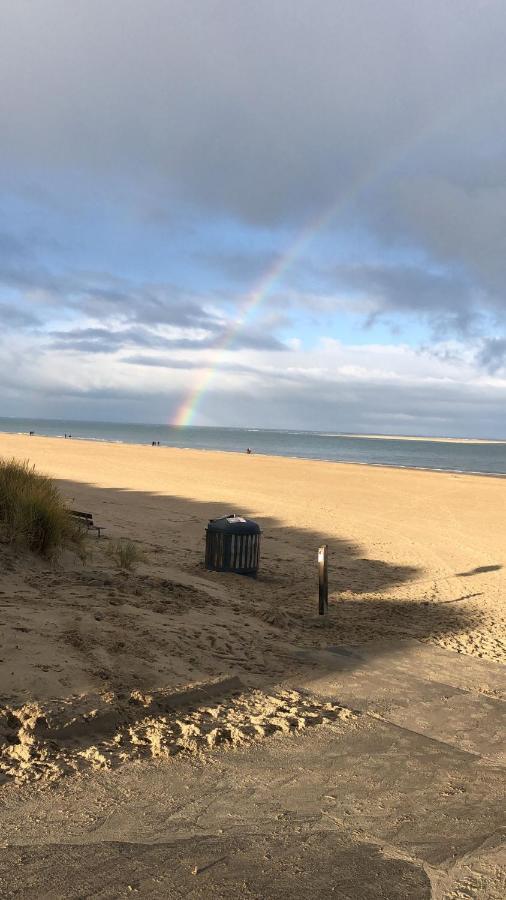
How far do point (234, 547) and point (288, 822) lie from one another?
251 inches

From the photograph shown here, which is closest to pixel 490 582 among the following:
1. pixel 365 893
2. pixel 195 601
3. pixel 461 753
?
pixel 195 601

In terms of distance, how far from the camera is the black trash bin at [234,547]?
989cm

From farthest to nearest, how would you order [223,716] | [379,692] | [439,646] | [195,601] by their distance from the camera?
[195,601] < [439,646] < [379,692] < [223,716]

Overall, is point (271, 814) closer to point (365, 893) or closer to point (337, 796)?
point (337, 796)

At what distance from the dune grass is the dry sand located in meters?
0.26

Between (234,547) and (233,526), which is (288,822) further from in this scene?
(233,526)

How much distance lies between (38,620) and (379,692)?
3160 mm

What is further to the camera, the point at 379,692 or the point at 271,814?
the point at 379,692

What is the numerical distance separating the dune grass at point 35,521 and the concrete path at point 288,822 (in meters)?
4.65

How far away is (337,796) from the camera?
3.88 meters

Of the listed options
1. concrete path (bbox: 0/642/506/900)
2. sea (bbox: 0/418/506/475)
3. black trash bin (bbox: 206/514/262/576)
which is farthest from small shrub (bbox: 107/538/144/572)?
sea (bbox: 0/418/506/475)

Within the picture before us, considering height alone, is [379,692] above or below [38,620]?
below

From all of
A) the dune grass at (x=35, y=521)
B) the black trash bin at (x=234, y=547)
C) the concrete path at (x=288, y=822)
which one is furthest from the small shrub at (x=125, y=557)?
the concrete path at (x=288, y=822)

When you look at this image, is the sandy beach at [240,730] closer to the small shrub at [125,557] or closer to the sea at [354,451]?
the small shrub at [125,557]
